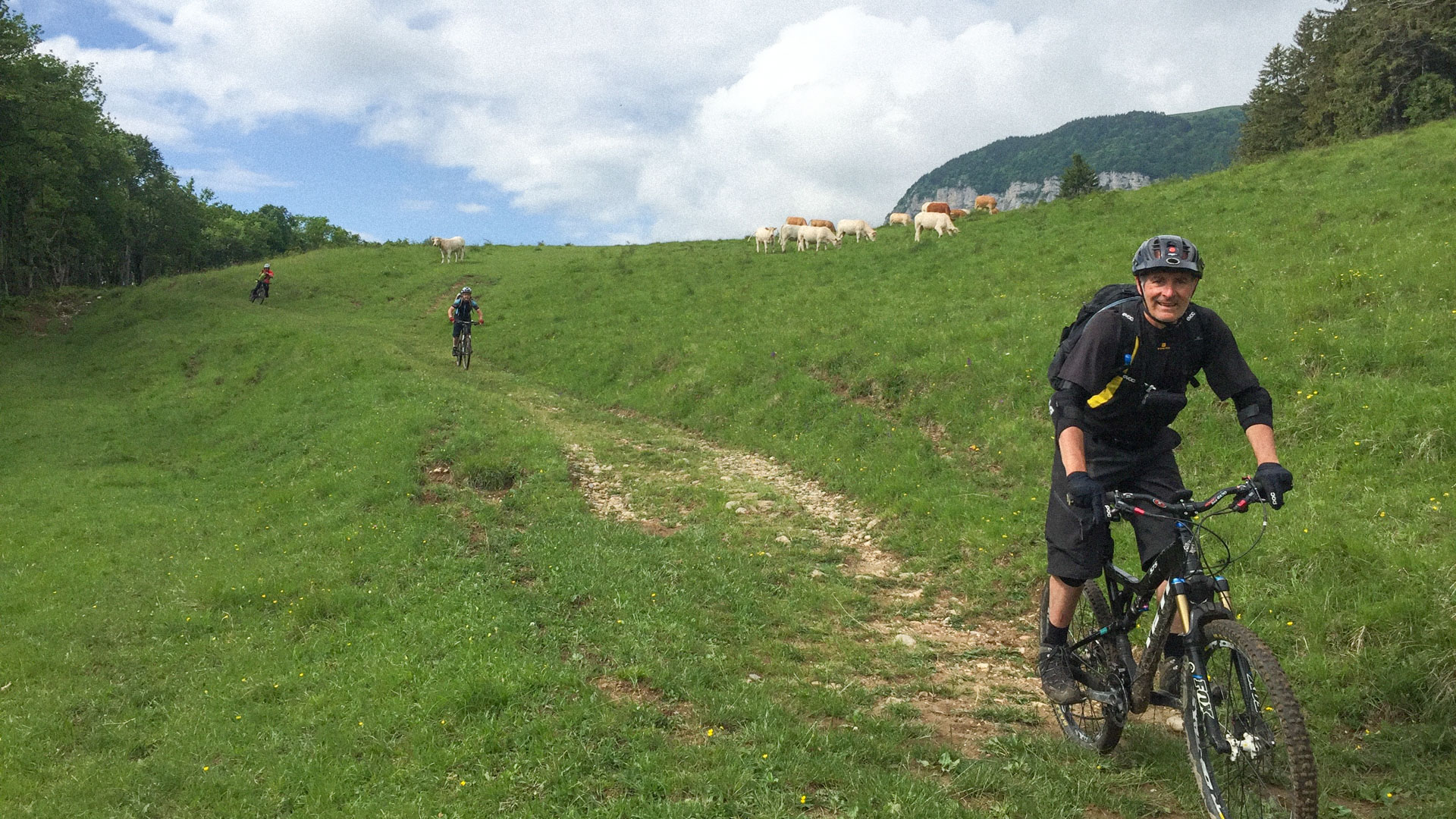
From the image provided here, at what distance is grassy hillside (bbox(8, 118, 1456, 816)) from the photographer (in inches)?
224

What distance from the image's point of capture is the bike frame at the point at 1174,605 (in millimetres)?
4285

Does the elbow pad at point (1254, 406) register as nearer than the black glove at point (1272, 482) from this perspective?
No

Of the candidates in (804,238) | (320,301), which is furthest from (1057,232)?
(320,301)

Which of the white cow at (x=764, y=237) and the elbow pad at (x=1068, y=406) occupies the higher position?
the white cow at (x=764, y=237)

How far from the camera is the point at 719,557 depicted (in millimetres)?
10453

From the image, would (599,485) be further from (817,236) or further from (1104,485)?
(817,236)

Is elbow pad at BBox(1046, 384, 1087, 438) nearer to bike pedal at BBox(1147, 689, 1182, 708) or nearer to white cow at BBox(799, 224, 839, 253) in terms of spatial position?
bike pedal at BBox(1147, 689, 1182, 708)

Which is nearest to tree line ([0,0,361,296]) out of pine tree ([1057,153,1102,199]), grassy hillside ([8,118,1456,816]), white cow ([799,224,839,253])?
grassy hillside ([8,118,1456,816])

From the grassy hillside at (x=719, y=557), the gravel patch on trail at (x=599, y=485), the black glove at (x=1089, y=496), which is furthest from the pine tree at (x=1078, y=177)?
the black glove at (x=1089, y=496)

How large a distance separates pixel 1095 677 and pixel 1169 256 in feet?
9.79

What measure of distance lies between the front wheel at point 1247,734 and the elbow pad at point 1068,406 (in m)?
1.45

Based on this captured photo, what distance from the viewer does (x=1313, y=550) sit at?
746 centimetres

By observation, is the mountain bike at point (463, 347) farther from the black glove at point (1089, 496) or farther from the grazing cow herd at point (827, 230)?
the black glove at point (1089, 496)

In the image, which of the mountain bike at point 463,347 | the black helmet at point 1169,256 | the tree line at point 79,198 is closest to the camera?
the black helmet at point 1169,256
